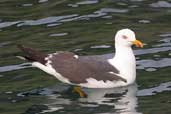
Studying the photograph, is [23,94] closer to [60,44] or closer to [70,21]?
[60,44]

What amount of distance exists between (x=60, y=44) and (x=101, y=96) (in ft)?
11.6

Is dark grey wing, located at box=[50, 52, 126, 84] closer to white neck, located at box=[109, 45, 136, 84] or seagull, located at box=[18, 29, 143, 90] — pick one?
seagull, located at box=[18, 29, 143, 90]

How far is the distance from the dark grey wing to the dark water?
0.30m

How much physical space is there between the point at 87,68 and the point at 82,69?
96mm

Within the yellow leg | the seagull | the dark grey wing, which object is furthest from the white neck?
the yellow leg

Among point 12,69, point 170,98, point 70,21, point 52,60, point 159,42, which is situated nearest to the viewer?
point 170,98

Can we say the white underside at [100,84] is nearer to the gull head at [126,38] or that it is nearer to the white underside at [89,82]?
the white underside at [89,82]

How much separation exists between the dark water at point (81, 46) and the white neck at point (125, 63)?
23 cm

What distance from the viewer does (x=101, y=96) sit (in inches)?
596

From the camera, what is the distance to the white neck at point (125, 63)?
15.6m

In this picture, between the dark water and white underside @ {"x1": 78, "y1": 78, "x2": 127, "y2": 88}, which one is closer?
the dark water

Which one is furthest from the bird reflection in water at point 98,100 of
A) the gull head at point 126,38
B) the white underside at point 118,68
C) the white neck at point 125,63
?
the gull head at point 126,38

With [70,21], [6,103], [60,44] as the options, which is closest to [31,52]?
[6,103]

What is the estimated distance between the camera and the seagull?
15.4 meters
